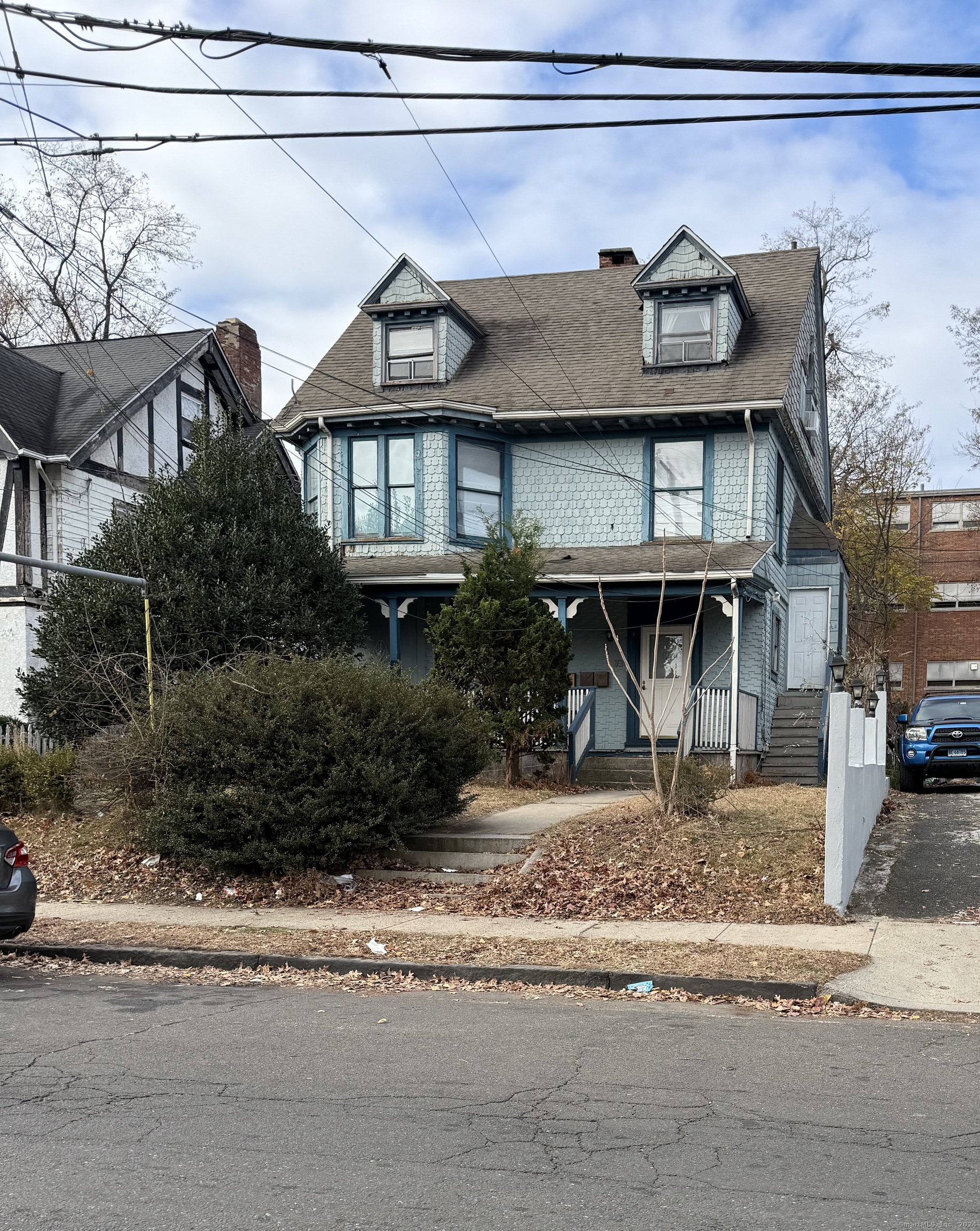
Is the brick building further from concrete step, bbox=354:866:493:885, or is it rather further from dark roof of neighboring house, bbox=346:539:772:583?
concrete step, bbox=354:866:493:885

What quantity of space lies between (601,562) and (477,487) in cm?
301

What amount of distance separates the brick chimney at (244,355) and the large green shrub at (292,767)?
1852 centimetres

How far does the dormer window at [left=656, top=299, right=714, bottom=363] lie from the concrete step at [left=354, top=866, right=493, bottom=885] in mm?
12515

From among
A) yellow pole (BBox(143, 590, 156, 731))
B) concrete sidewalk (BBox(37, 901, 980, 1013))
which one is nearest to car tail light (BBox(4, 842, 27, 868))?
concrete sidewalk (BBox(37, 901, 980, 1013))

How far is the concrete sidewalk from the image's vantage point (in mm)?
7973

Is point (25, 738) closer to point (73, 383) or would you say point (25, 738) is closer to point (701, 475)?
point (73, 383)

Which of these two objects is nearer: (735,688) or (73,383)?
(735,688)

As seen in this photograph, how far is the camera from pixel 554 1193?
14.5 ft

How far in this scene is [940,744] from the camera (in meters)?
19.8

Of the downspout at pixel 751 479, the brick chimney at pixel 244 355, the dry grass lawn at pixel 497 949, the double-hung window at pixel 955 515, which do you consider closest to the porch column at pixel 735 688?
the downspout at pixel 751 479

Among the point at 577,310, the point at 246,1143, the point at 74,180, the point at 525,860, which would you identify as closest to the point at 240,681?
the point at 525,860

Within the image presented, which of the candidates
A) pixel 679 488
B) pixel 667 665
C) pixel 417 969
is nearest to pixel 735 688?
pixel 667 665

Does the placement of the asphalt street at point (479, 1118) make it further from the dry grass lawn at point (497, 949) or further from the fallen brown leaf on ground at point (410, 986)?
the dry grass lawn at point (497, 949)

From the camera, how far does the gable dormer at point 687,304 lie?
21.6 metres
